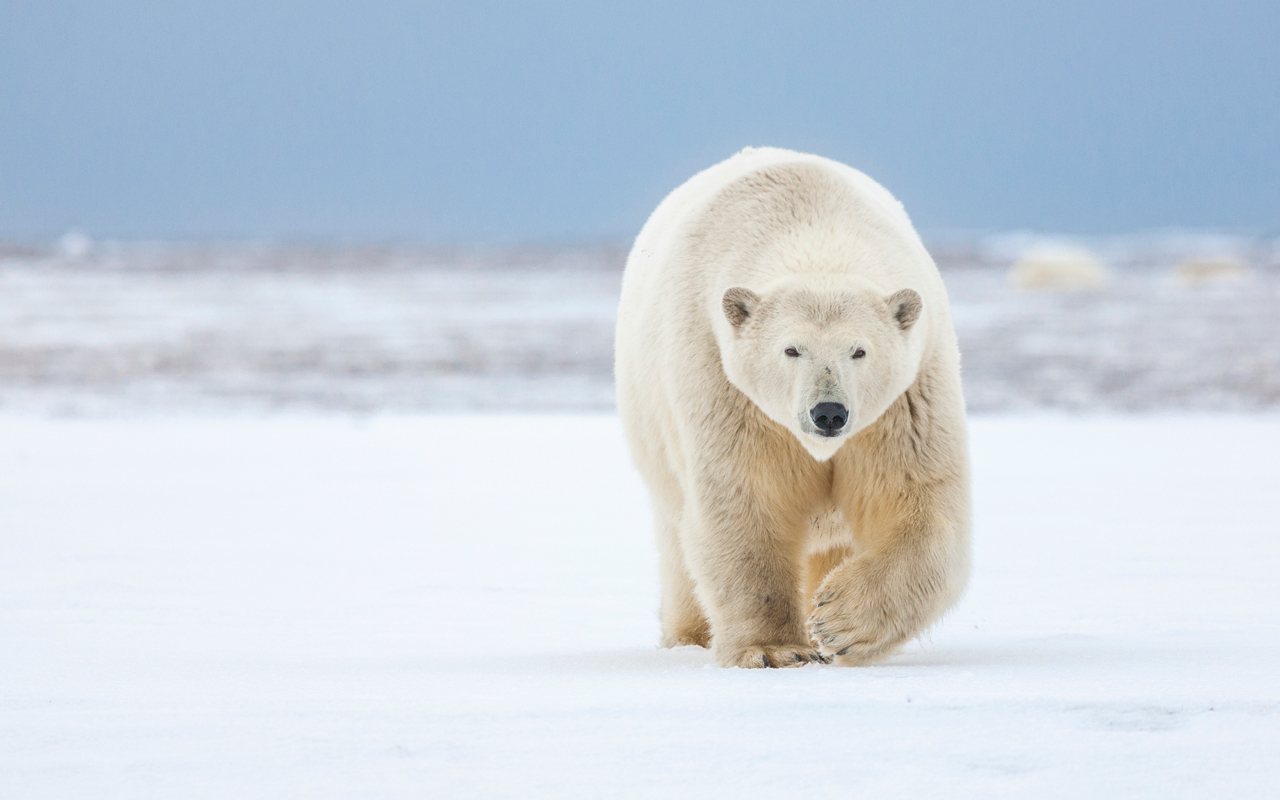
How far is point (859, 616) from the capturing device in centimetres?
369

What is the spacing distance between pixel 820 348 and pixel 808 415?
222 millimetres

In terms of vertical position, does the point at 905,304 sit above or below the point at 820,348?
above

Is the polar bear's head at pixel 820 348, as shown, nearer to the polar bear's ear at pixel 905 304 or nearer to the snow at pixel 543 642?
the polar bear's ear at pixel 905 304

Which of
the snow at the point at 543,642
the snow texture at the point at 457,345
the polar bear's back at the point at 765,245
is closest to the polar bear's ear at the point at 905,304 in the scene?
the polar bear's back at the point at 765,245

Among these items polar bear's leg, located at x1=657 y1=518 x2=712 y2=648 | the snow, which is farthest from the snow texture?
polar bear's leg, located at x1=657 y1=518 x2=712 y2=648

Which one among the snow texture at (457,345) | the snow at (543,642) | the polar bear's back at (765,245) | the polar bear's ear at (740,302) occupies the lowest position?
the snow at (543,642)

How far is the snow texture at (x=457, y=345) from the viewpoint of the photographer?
42.8 feet

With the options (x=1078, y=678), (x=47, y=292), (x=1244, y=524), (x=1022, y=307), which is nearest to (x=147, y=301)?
(x=47, y=292)

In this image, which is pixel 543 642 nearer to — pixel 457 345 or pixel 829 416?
pixel 829 416

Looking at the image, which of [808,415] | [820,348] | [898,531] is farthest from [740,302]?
[898,531]

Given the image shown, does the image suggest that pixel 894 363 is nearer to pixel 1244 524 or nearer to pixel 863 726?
pixel 863 726

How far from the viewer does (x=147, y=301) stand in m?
26.8

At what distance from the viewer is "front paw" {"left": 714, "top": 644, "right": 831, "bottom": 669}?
3.76 metres

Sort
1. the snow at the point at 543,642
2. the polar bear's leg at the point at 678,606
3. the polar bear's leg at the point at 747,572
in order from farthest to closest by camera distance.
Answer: the polar bear's leg at the point at 678,606
the polar bear's leg at the point at 747,572
the snow at the point at 543,642
